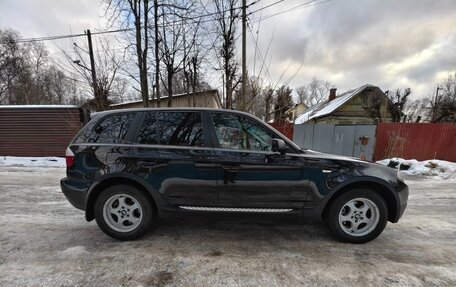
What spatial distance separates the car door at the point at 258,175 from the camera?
3252 mm

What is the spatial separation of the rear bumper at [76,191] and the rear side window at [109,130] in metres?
0.55

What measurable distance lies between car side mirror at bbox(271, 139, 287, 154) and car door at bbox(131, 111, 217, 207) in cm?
77

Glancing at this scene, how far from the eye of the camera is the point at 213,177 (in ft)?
10.7

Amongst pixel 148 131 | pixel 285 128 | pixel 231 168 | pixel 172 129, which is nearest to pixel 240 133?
pixel 231 168

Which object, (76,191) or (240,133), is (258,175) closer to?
(240,133)

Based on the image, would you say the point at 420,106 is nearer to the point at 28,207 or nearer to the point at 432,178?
the point at 432,178

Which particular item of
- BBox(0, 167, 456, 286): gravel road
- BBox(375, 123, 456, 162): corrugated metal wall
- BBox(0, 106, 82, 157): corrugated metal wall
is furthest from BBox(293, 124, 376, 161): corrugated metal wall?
BBox(0, 106, 82, 157): corrugated metal wall

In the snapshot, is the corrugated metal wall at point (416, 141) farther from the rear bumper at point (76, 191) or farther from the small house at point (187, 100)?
the rear bumper at point (76, 191)

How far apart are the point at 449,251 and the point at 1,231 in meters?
6.09

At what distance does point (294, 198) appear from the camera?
130 inches

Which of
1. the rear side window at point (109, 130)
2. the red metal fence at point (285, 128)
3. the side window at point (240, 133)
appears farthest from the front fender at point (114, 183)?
the red metal fence at point (285, 128)

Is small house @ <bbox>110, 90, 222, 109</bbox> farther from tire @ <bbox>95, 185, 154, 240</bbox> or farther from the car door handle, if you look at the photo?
the car door handle

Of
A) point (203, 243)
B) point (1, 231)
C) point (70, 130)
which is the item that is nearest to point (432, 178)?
point (203, 243)

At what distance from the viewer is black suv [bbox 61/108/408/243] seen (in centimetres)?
326
